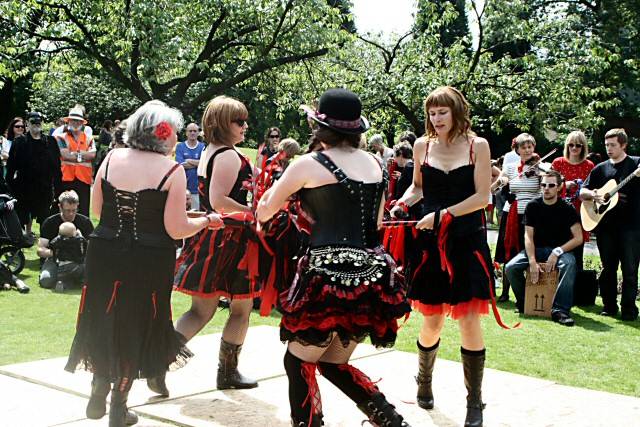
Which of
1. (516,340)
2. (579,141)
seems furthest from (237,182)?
(579,141)

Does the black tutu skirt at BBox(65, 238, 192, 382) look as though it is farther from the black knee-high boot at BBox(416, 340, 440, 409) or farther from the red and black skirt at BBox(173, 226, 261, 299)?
the black knee-high boot at BBox(416, 340, 440, 409)

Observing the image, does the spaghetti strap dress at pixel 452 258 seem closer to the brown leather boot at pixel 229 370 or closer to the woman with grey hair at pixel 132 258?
the brown leather boot at pixel 229 370

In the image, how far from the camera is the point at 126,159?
4.37 metres

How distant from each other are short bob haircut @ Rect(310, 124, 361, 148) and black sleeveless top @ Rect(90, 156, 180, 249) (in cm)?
82

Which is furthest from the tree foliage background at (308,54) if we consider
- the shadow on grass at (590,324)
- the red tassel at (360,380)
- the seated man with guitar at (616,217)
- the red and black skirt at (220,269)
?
the red tassel at (360,380)

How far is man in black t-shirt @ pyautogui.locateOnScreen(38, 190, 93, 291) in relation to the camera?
9688mm

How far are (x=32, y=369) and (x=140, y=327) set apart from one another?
5.81 feet

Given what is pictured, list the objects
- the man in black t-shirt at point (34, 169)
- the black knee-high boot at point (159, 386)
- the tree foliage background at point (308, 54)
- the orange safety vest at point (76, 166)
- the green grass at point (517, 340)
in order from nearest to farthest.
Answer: the black knee-high boot at point (159, 386) < the green grass at point (517, 340) < the man in black t-shirt at point (34, 169) < the orange safety vest at point (76, 166) < the tree foliage background at point (308, 54)

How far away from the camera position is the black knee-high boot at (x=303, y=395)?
3992mm

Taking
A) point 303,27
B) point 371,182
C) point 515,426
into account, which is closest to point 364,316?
point 371,182

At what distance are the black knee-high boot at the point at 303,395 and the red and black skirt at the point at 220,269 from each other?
1185mm

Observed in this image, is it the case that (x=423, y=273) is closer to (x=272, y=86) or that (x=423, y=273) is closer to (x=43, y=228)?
(x=43, y=228)

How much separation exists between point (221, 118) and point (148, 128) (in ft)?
2.98

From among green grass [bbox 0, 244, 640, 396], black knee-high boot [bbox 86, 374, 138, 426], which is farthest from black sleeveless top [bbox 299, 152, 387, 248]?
green grass [bbox 0, 244, 640, 396]
